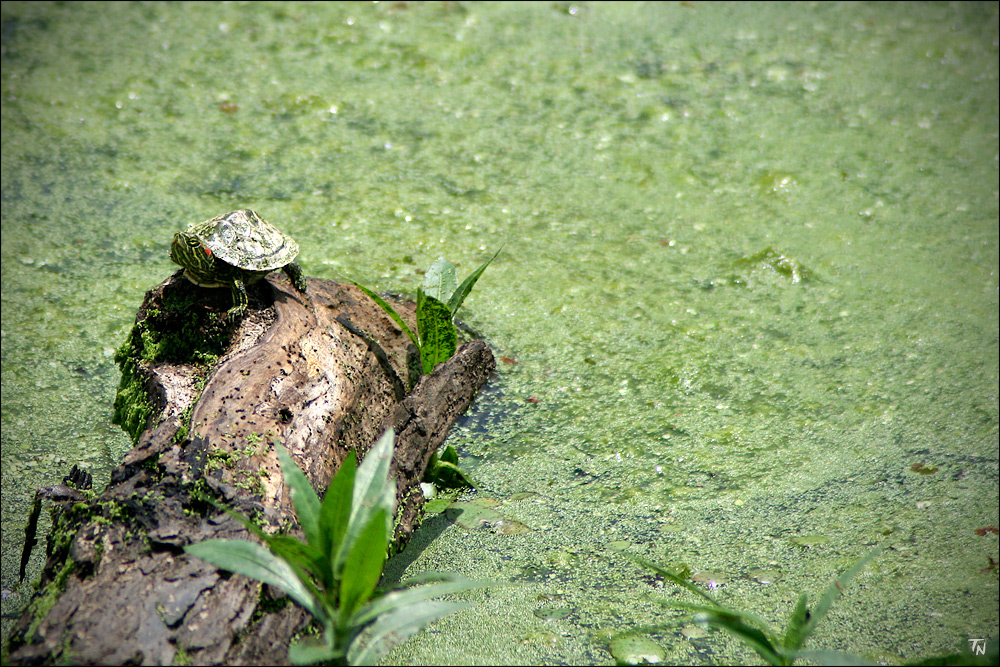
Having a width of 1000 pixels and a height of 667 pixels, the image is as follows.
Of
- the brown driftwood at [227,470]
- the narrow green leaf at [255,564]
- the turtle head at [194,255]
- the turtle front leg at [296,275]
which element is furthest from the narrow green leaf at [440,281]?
the narrow green leaf at [255,564]

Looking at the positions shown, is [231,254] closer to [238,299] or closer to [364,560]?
[238,299]

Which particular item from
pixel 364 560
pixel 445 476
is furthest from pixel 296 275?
pixel 364 560

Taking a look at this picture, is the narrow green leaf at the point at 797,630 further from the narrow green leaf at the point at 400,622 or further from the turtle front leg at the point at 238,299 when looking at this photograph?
the turtle front leg at the point at 238,299

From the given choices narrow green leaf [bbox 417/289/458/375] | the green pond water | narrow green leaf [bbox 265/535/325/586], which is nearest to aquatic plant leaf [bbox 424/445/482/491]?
the green pond water

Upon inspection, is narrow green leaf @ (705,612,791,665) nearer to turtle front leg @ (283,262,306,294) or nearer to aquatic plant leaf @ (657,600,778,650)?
aquatic plant leaf @ (657,600,778,650)

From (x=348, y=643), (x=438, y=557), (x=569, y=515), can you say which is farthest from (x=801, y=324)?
(x=348, y=643)

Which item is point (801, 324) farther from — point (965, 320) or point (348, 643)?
point (348, 643)
